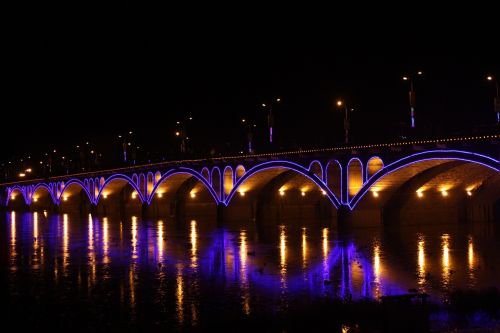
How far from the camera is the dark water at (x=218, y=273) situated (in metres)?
24.6

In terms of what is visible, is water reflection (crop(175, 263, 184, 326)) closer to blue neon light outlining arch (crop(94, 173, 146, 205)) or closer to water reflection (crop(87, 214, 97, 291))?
water reflection (crop(87, 214, 97, 291))

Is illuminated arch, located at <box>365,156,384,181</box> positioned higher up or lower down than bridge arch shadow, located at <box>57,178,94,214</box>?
higher up

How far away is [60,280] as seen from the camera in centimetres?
3294

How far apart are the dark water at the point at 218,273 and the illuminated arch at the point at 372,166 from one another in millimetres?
4565

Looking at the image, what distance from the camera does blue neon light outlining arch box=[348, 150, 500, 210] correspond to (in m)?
47.5

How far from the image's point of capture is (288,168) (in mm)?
68375

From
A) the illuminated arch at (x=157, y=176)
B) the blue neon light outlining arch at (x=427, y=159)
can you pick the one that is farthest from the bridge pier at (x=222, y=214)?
the blue neon light outlining arch at (x=427, y=159)

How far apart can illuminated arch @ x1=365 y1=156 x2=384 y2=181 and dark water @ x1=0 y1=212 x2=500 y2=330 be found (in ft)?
15.0

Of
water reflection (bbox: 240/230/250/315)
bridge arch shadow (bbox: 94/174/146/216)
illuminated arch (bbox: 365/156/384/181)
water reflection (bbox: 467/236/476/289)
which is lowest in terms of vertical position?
water reflection (bbox: 467/236/476/289)

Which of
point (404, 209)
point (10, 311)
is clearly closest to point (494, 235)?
point (404, 209)

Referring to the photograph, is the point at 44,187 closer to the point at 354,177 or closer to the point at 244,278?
the point at 354,177

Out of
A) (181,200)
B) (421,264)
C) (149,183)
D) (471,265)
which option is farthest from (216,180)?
(471,265)

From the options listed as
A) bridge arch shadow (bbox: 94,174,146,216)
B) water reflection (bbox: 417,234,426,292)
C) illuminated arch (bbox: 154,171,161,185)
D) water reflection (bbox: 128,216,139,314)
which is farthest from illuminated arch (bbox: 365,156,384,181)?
bridge arch shadow (bbox: 94,174,146,216)

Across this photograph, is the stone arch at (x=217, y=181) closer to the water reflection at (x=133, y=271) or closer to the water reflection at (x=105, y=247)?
the water reflection at (x=105, y=247)
